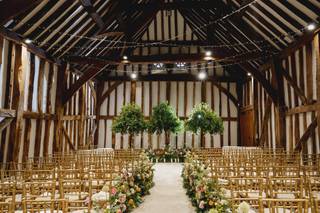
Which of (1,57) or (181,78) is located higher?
(181,78)

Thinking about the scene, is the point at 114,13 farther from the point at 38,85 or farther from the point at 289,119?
the point at 289,119

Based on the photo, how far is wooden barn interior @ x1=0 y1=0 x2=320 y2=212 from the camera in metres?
7.56

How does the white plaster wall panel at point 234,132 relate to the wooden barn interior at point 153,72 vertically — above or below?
below

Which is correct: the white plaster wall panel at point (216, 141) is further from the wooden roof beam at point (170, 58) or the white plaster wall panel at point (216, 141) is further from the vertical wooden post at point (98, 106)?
the vertical wooden post at point (98, 106)

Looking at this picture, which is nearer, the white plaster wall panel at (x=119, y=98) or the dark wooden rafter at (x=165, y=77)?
the dark wooden rafter at (x=165, y=77)

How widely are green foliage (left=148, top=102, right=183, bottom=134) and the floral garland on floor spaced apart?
244 inches

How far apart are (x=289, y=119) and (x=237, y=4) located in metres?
4.74

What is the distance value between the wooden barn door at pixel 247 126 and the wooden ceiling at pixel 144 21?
143 inches

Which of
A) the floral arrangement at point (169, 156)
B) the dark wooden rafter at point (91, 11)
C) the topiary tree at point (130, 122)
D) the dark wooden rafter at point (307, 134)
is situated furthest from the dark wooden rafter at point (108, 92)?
the dark wooden rafter at point (307, 134)

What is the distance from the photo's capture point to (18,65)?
7711mm

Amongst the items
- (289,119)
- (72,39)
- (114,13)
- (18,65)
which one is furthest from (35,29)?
(289,119)

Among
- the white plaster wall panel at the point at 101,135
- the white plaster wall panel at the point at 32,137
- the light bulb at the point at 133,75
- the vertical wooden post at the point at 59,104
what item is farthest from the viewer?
the white plaster wall panel at the point at 101,135

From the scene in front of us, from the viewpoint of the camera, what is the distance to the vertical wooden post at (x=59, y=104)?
411 inches

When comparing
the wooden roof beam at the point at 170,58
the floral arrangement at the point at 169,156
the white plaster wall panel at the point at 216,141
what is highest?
the wooden roof beam at the point at 170,58
